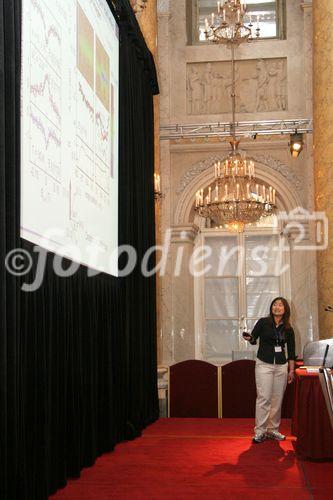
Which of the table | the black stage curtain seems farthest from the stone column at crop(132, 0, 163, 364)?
the table

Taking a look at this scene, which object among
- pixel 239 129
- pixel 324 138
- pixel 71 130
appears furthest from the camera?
pixel 239 129

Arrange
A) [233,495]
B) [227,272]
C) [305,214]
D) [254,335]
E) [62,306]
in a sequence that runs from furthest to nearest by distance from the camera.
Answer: [227,272], [305,214], [254,335], [62,306], [233,495]

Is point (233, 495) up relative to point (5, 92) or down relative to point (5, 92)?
down

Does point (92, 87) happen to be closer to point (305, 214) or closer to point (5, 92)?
point (5, 92)

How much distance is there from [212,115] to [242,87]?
2.32 ft

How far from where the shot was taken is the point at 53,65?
502 cm

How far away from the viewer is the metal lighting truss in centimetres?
1119

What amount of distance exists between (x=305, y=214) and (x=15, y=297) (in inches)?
309

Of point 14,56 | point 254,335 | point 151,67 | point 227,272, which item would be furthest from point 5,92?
point 227,272

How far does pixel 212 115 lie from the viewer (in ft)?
37.9

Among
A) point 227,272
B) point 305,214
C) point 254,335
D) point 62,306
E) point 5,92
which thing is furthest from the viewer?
point 227,272

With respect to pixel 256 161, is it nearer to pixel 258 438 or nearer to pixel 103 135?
pixel 103 135

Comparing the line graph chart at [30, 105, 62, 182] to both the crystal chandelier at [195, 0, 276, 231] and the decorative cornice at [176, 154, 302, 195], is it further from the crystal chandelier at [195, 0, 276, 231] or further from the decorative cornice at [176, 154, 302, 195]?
the decorative cornice at [176, 154, 302, 195]

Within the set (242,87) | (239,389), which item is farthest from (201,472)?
(242,87)
